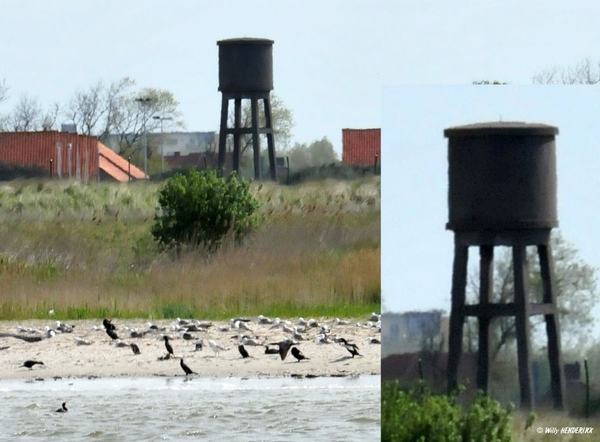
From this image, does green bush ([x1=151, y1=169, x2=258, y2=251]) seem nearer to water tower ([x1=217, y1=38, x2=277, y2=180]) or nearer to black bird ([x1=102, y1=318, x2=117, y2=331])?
black bird ([x1=102, y1=318, x2=117, y2=331])

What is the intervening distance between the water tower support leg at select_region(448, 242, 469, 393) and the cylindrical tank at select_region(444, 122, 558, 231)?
71mm

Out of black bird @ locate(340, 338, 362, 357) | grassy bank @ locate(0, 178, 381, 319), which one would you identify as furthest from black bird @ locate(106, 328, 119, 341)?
black bird @ locate(340, 338, 362, 357)

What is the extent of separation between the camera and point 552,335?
3.69 m

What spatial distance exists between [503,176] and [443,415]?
2.11 feet

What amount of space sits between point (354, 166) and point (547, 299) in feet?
144

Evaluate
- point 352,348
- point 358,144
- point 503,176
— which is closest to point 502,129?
point 503,176

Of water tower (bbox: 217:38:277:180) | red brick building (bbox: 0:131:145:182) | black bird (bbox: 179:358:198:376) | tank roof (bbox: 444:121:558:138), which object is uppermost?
water tower (bbox: 217:38:277:180)

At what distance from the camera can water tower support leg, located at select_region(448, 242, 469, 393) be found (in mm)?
3666

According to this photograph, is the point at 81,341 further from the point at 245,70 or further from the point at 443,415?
the point at 245,70

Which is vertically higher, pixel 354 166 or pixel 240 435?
pixel 354 166

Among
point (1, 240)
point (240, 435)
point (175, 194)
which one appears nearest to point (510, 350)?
point (240, 435)

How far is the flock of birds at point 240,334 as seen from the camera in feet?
49.0

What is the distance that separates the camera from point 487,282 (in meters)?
3.64

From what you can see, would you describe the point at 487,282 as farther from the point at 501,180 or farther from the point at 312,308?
the point at 312,308
